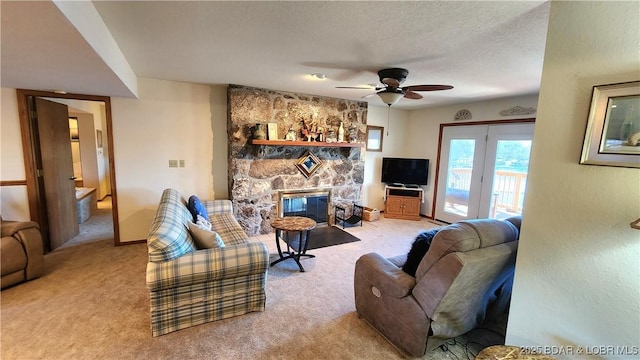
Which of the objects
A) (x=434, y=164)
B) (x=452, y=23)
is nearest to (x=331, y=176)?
(x=434, y=164)

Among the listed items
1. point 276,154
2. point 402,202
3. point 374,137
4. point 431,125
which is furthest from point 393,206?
point 276,154

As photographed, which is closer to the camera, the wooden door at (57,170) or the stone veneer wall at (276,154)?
the wooden door at (57,170)

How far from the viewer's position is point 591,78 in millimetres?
1238

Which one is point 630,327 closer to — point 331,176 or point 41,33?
point 41,33

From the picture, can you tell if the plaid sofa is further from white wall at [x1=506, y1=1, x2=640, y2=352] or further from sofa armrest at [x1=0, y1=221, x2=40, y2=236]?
white wall at [x1=506, y1=1, x2=640, y2=352]

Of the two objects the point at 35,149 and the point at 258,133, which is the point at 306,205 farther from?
the point at 35,149

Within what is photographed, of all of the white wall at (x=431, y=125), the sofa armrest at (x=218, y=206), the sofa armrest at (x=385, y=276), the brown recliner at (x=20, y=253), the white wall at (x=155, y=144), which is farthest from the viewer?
the white wall at (x=431, y=125)

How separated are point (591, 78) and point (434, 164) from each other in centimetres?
438

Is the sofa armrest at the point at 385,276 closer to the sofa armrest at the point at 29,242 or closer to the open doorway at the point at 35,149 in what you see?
the sofa armrest at the point at 29,242

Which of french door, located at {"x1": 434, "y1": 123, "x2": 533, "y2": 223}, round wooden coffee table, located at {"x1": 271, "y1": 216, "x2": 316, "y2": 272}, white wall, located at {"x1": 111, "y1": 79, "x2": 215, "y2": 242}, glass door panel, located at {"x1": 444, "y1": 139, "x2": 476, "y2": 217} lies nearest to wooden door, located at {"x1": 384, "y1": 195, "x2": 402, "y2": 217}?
french door, located at {"x1": 434, "y1": 123, "x2": 533, "y2": 223}

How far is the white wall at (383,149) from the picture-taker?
5660 mm

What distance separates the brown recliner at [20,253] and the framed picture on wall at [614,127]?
444cm

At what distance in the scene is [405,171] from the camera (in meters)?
5.64

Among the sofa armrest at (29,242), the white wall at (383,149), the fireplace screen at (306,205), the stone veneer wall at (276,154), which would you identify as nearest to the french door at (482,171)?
the white wall at (383,149)
